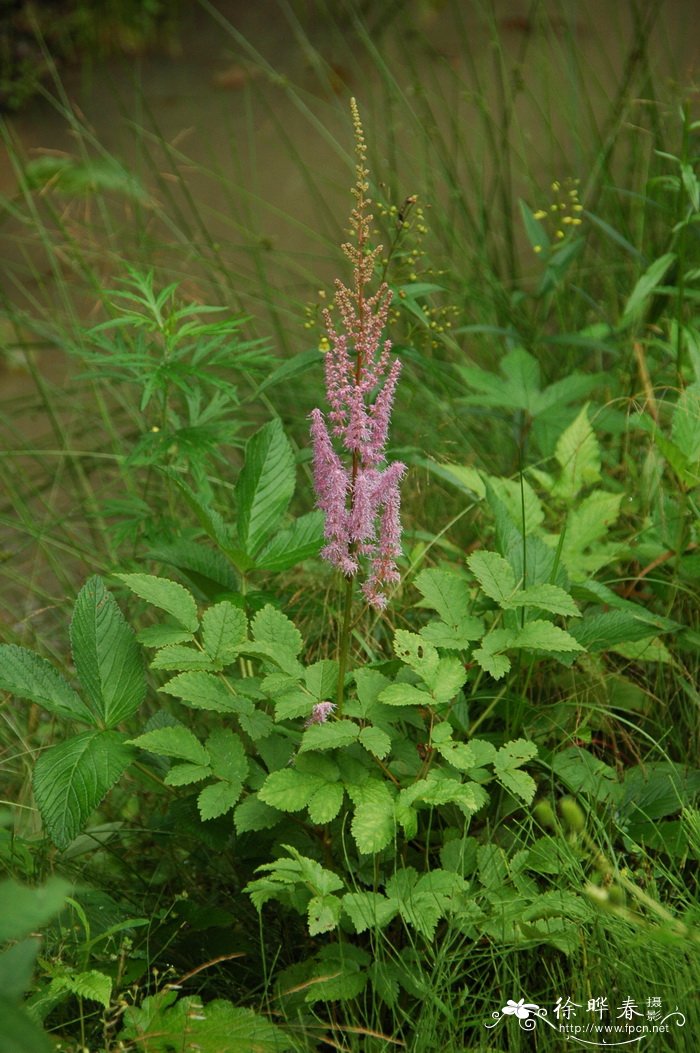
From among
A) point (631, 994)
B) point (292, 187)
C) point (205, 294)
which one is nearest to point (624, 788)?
point (631, 994)

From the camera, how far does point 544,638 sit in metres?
1.37

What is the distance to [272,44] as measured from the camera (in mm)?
4668

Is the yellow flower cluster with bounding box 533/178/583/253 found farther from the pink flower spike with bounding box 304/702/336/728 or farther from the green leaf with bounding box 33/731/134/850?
the green leaf with bounding box 33/731/134/850

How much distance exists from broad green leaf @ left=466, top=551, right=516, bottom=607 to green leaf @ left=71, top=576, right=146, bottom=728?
1.43ft

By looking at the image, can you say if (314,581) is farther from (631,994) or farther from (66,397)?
(66,397)

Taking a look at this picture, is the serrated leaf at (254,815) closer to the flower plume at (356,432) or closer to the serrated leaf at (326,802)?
the serrated leaf at (326,802)

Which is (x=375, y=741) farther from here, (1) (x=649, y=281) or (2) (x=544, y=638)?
(1) (x=649, y=281)

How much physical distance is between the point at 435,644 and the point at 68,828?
18.6 inches

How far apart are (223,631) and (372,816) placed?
0.92ft

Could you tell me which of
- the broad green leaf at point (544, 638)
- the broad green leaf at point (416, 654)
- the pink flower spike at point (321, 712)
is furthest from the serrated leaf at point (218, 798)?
the broad green leaf at point (544, 638)

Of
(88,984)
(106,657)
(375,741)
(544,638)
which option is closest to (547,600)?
(544,638)

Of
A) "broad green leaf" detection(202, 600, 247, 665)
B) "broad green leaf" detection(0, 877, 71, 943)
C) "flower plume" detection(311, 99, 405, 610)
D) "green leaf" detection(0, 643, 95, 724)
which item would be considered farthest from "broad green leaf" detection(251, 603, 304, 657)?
"broad green leaf" detection(0, 877, 71, 943)

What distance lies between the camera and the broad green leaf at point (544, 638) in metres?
1.35

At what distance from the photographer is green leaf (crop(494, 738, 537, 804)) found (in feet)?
4.30
